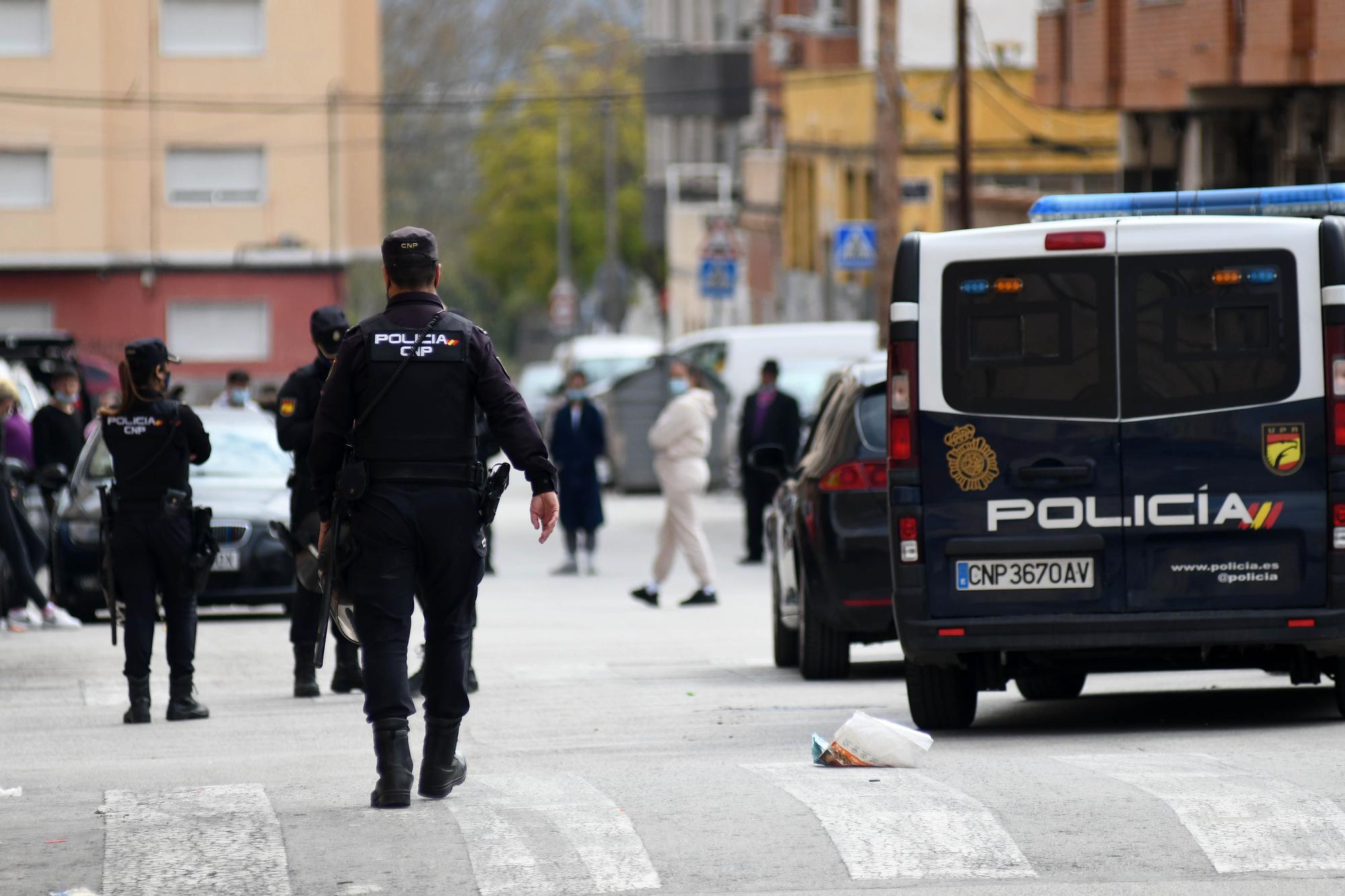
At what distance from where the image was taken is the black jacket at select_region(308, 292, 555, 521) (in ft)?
25.1

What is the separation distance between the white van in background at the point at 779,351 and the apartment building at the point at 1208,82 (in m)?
4.66

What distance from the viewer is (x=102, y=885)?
660 cm

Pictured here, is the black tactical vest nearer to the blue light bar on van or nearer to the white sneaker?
the blue light bar on van

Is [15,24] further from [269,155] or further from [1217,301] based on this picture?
[1217,301]

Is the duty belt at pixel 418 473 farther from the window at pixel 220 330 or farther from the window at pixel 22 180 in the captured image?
the window at pixel 220 330

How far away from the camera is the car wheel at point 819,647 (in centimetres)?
1253

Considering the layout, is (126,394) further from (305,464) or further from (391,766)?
(391,766)

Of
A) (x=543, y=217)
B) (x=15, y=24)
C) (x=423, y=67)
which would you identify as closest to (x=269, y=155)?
(x=15, y=24)

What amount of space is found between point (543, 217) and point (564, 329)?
49.6ft

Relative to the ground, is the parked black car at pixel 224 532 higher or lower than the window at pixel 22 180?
lower

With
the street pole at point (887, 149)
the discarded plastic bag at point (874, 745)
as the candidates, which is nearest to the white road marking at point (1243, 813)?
the discarded plastic bag at point (874, 745)

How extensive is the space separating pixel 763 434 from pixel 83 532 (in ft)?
25.8

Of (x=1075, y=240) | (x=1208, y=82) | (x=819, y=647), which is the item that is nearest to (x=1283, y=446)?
(x=1075, y=240)

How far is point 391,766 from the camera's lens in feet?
24.8
